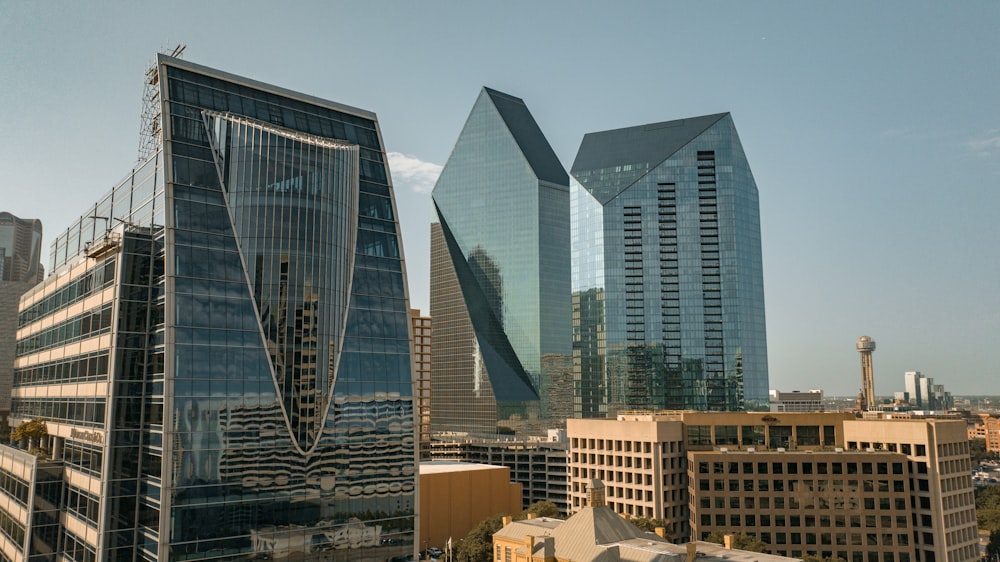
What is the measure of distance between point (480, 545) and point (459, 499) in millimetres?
34778

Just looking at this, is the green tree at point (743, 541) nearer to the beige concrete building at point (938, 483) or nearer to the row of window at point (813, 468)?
the row of window at point (813, 468)

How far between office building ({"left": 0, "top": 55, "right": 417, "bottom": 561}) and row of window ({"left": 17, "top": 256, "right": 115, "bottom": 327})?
0.45 m

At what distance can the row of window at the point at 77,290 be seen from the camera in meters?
77.1

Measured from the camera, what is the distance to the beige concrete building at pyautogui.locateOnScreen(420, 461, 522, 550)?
144 meters

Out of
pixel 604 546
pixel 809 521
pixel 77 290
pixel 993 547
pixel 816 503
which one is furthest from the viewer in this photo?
pixel 993 547

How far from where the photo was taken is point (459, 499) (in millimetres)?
150125

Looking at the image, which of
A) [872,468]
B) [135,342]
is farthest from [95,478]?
[872,468]

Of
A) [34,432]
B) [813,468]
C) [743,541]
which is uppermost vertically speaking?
[34,432]

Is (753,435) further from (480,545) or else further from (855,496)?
(480,545)

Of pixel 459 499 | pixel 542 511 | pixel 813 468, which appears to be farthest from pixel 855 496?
pixel 459 499

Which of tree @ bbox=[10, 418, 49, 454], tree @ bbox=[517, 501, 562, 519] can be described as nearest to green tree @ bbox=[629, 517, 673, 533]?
tree @ bbox=[517, 501, 562, 519]

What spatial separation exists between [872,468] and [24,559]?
121 m

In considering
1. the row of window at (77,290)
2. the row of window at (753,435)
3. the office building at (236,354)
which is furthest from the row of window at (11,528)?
the row of window at (753,435)

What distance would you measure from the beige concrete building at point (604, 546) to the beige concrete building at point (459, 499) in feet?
189
